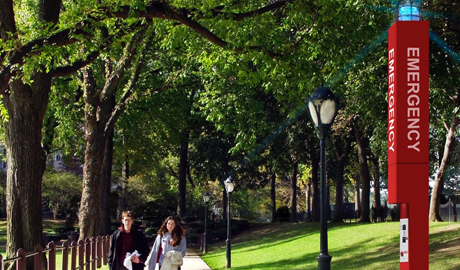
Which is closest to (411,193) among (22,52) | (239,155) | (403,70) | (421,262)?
(421,262)

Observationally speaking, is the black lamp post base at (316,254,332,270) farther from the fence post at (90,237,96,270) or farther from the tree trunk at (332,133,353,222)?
the tree trunk at (332,133,353,222)

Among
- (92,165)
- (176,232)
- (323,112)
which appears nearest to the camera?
(323,112)

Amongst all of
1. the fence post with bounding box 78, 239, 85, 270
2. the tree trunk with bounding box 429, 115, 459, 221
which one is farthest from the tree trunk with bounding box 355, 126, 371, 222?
the fence post with bounding box 78, 239, 85, 270

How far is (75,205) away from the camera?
53250 mm

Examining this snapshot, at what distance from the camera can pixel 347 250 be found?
25141 mm

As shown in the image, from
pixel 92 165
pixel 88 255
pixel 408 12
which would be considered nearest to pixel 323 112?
pixel 408 12

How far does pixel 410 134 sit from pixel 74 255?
455 inches

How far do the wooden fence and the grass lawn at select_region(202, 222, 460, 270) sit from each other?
17.2 ft

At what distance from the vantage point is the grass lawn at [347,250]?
19853mm

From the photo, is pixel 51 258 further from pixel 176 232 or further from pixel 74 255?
pixel 176 232

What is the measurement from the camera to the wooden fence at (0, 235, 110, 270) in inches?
482

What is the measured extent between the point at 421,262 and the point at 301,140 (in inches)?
1184

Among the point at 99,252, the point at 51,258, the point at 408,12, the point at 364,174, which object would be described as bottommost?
the point at 99,252

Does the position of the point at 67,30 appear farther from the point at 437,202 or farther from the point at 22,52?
the point at 437,202
